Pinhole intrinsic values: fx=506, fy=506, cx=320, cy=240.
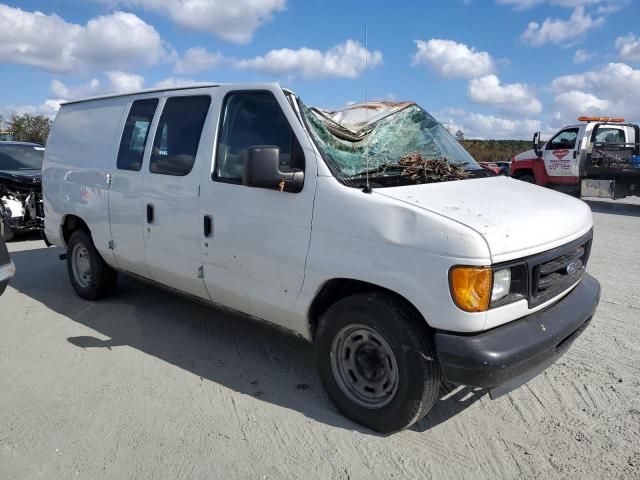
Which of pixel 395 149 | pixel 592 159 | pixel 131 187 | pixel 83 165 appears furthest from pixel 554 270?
pixel 592 159

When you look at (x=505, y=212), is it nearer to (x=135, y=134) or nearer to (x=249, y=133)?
(x=249, y=133)

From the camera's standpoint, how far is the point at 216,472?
8.89ft

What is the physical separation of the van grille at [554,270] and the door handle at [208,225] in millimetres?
2222

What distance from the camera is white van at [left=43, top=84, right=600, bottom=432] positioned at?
8.72 feet

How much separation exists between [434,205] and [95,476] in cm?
234

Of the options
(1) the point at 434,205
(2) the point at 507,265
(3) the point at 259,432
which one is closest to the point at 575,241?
(2) the point at 507,265

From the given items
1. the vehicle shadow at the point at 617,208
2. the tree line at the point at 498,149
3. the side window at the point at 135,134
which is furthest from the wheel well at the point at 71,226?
the tree line at the point at 498,149

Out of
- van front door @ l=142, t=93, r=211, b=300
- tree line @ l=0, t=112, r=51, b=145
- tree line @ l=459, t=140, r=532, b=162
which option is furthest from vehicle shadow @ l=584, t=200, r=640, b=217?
tree line @ l=0, t=112, r=51, b=145

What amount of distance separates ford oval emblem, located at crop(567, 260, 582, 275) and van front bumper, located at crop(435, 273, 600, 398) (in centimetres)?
31

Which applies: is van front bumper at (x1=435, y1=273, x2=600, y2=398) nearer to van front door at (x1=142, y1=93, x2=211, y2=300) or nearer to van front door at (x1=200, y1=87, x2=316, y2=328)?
van front door at (x1=200, y1=87, x2=316, y2=328)

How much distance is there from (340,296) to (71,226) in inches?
152

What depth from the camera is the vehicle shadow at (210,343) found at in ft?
11.3

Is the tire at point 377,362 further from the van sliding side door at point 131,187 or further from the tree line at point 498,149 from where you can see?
the tree line at point 498,149

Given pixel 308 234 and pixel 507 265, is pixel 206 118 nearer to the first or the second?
→ pixel 308 234
